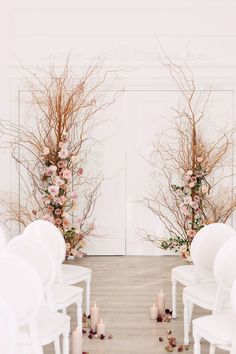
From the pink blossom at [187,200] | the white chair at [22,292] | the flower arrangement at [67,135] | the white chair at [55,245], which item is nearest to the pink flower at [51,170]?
the flower arrangement at [67,135]

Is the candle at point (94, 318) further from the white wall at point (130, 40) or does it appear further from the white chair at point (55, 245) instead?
the white wall at point (130, 40)

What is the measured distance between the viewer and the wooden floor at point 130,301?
4004 millimetres

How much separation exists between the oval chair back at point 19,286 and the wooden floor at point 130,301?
1.45 metres

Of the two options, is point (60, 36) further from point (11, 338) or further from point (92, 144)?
point (11, 338)

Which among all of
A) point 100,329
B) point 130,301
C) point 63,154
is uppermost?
point 63,154

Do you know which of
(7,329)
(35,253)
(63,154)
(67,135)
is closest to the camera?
(7,329)

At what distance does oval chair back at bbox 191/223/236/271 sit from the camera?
3924 millimetres

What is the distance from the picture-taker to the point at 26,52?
7.85m

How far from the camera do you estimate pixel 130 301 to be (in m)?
5.32

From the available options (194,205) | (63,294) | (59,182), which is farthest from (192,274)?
(59,182)

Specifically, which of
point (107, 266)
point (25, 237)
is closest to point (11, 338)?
point (25, 237)

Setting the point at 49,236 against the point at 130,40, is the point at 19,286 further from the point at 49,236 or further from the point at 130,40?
the point at 130,40

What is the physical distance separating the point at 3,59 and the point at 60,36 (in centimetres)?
80

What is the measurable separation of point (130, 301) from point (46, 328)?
7.81 feet
